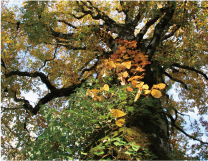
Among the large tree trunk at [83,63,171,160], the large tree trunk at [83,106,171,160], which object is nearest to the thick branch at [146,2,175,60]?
the large tree trunk at [83,63,171,160]

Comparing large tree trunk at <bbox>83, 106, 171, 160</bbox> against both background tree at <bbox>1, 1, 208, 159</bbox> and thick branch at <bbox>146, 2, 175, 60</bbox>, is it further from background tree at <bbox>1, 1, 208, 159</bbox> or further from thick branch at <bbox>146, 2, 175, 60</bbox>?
thick branch at <bbox>146, 2, 175, 60</bbox>

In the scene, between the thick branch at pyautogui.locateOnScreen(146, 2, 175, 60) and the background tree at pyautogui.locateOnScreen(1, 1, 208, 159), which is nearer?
the background tree at pyautogui.locateOnScreen(1, 1, 208, 159)

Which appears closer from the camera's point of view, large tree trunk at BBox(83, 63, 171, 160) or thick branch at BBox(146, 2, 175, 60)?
large tree trunk at BBox(83, 63, 171, 160)

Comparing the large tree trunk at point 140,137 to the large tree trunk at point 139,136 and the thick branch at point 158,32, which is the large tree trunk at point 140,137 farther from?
the thick branch at point 158,32

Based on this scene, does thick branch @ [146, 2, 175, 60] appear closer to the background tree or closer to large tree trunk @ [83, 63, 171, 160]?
the background tree

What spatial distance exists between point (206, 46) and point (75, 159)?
323 inches

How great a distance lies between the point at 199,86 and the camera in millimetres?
9211

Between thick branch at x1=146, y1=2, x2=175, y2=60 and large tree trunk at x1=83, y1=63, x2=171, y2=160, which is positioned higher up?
thick branch at x1=146, y1=2, x2=175, y2=60

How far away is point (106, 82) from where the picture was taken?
288 centimetres

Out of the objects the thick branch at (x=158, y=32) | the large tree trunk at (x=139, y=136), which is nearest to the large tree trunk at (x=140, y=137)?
the large tree trunk at (x=139, y=136)

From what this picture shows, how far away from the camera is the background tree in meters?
1.94

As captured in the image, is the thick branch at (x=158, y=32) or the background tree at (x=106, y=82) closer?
the background tree at (x=106, y=82)

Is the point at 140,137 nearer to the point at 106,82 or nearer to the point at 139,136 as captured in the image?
the point at 139,136

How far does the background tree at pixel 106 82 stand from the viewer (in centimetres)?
194
